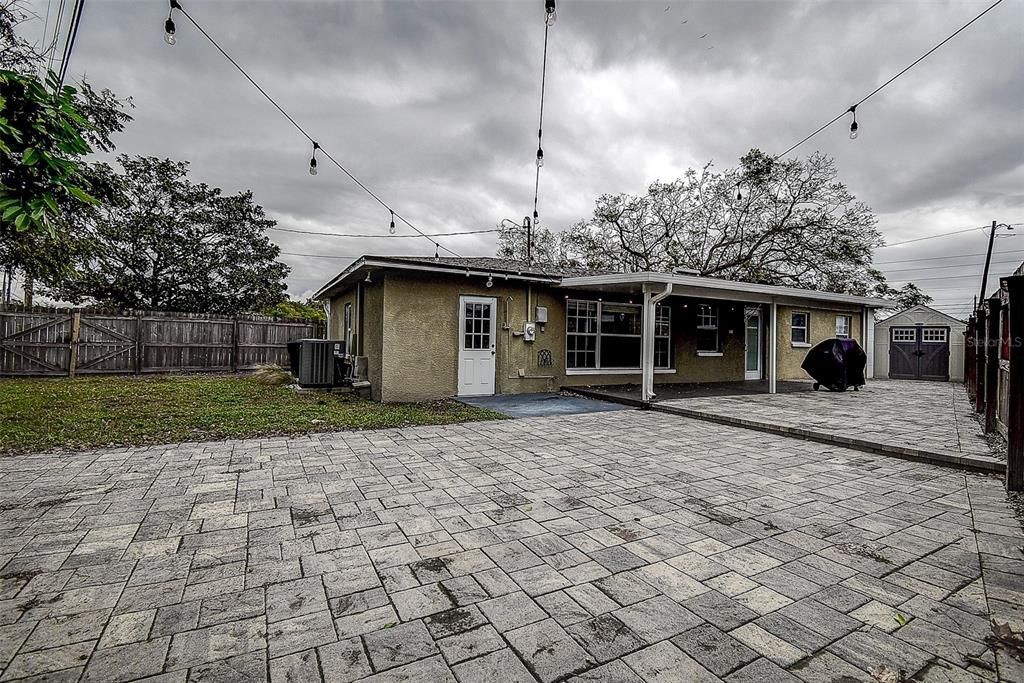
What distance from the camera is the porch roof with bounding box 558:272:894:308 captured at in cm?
768

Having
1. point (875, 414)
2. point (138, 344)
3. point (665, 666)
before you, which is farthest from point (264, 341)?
point (875, 414)

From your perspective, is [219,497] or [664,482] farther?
[664,482]

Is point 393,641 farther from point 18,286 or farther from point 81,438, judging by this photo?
point 18,286

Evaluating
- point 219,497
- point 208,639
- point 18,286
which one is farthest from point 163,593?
point 18,286

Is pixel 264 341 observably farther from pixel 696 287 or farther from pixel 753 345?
pixel 753 345

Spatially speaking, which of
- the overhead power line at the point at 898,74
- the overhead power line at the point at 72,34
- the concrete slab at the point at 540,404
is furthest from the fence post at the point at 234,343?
the overhead power line at the point at 898,74

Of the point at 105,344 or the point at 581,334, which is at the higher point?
the point at 581,334

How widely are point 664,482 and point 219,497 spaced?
3442 mm

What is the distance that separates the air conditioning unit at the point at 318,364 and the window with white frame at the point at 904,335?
669 inches

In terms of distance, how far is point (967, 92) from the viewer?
6578 mm

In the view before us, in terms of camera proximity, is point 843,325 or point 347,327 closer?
point 347,327

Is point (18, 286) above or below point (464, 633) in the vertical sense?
above

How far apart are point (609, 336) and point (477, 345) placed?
3214 millimetres

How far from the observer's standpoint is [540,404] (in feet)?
26.5
